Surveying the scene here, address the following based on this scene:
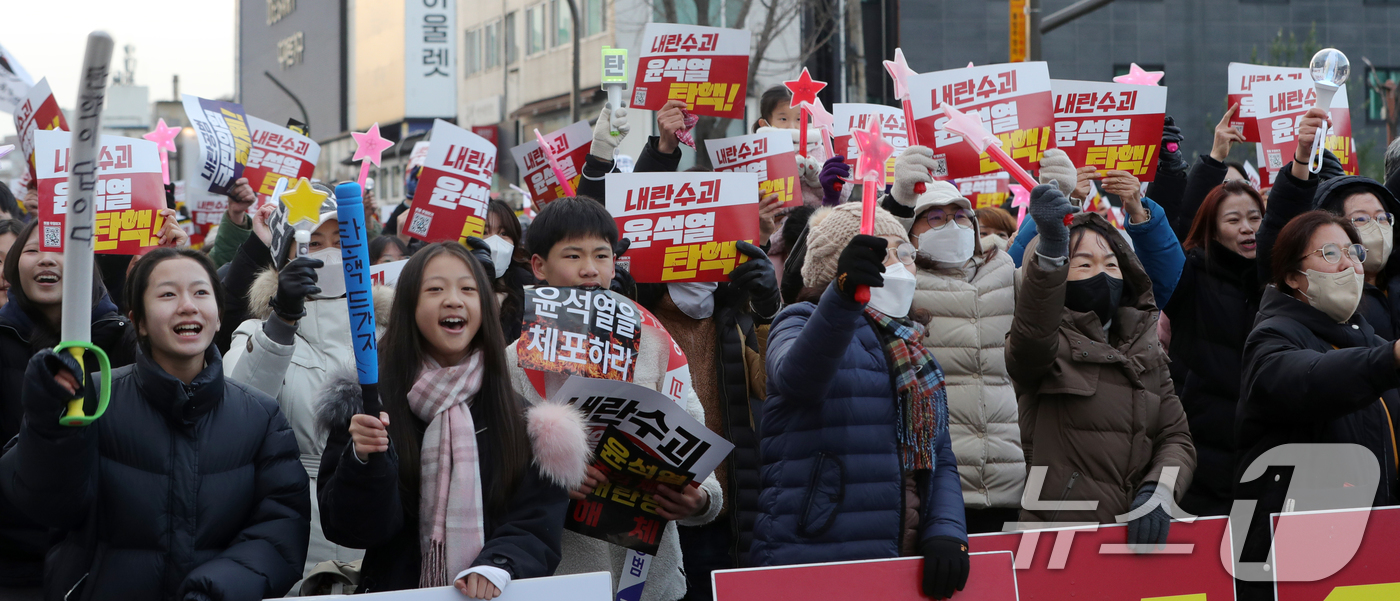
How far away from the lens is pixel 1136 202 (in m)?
4.89

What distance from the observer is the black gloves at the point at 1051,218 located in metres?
3.84

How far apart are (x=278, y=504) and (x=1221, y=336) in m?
3.58

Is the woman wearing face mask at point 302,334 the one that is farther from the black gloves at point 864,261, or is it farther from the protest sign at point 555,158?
the protest sign at point 555,158

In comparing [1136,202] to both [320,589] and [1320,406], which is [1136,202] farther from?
[320,589]

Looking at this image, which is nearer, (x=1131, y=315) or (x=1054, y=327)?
(x=1054, y=327)

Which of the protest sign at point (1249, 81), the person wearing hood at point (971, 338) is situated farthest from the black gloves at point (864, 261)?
the protest sign at point (1249, 81)

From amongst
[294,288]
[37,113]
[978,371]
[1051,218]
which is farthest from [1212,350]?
[37,113]

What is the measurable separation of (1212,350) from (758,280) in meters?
1.86

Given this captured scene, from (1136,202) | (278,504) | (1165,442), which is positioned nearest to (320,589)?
(278,504)

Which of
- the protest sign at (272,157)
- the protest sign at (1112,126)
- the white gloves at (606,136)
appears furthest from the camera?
the protest sign at (272,157)

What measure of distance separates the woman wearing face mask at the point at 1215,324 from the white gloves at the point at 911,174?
1252 millimetres

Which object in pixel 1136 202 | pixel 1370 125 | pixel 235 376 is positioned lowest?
pixel 235 376

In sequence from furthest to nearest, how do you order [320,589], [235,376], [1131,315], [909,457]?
[1131,315] < [235,376] < [909,457] < [320,589]

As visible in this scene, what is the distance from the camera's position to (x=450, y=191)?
615 cm
